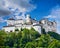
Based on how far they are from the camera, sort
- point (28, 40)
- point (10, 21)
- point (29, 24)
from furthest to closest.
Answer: point (10, 21), point (29, 24), point (28, 40)

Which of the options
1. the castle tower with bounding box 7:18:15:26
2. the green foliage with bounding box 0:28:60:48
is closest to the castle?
the castle tower with bounding box 7:18:15:26

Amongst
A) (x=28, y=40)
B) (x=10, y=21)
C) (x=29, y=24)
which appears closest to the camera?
(x=28, y=40)

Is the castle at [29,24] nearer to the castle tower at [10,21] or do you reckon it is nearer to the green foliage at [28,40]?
the castle tower at [10,21]

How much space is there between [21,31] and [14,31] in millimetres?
2405

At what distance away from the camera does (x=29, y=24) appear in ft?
281

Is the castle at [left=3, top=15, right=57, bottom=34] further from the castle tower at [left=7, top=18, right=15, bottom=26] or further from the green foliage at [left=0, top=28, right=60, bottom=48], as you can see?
the green foliage at [left=0, top=28, right=60, bottom=48]

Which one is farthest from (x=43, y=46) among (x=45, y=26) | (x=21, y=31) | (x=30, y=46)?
(x=45, y=26)

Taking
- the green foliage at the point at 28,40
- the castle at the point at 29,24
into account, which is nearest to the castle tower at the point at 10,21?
the castle at the point at 29,24

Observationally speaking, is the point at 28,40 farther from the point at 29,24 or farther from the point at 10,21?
the point at 10,21

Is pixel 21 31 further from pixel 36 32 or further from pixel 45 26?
pixel 45 26

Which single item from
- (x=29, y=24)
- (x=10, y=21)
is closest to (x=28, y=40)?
(x=29, y=24)

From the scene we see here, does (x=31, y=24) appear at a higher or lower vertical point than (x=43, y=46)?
higher

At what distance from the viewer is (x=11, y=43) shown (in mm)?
72500

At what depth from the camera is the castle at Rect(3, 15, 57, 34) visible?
83.6 metres
